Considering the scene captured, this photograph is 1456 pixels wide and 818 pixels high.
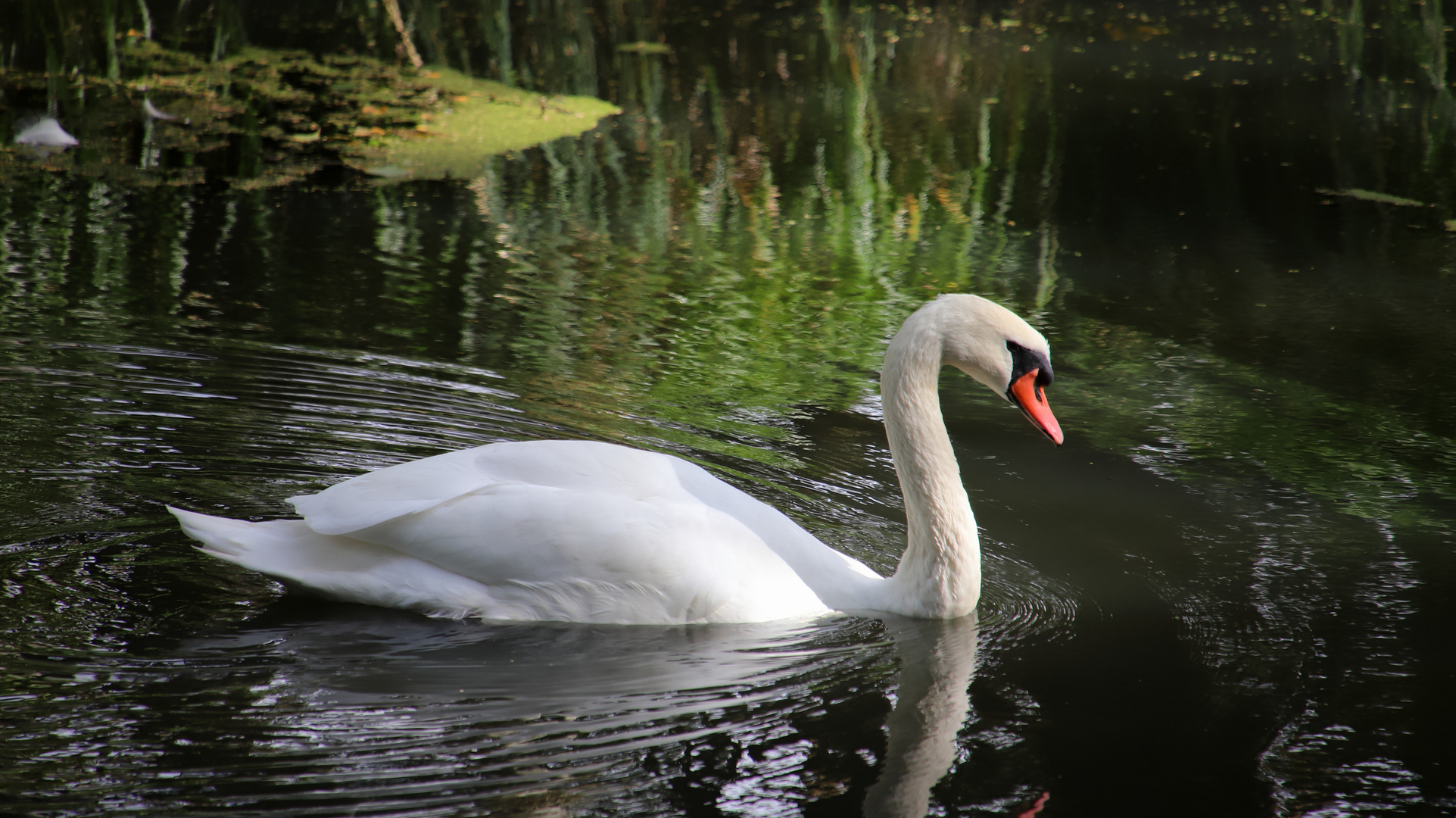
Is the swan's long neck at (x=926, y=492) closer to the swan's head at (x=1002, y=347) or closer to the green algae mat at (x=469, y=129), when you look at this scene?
the swan's head at (x=1002, y=347)

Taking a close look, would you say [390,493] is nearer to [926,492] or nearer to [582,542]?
[582,542]

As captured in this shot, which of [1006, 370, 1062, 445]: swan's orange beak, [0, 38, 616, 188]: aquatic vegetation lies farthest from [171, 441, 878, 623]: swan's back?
[0, 38, 616, 188]: aquatic vegetation

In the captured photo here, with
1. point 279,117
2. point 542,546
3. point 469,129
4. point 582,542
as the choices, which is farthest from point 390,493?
point 279,117

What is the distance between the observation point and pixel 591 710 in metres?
3.51

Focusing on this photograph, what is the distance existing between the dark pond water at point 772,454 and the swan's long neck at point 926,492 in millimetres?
138

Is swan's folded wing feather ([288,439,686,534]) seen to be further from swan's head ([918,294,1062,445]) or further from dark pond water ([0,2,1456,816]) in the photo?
swan's head ([918,294,1062,445])

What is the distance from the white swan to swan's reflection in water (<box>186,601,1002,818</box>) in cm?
9

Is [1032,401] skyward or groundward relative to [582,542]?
skyward

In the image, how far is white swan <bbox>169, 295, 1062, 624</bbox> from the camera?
400 centimetres

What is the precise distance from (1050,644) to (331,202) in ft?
22.9

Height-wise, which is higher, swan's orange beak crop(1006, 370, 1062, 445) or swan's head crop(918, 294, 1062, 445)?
swan's head crop(918, 294, 1062, 445)

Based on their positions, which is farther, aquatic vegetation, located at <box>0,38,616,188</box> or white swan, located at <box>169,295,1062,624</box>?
aquatic vegetation, located at <box>0,38,616,188</box>

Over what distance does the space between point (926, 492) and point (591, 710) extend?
133cm

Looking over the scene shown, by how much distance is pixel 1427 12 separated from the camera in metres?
19.0
